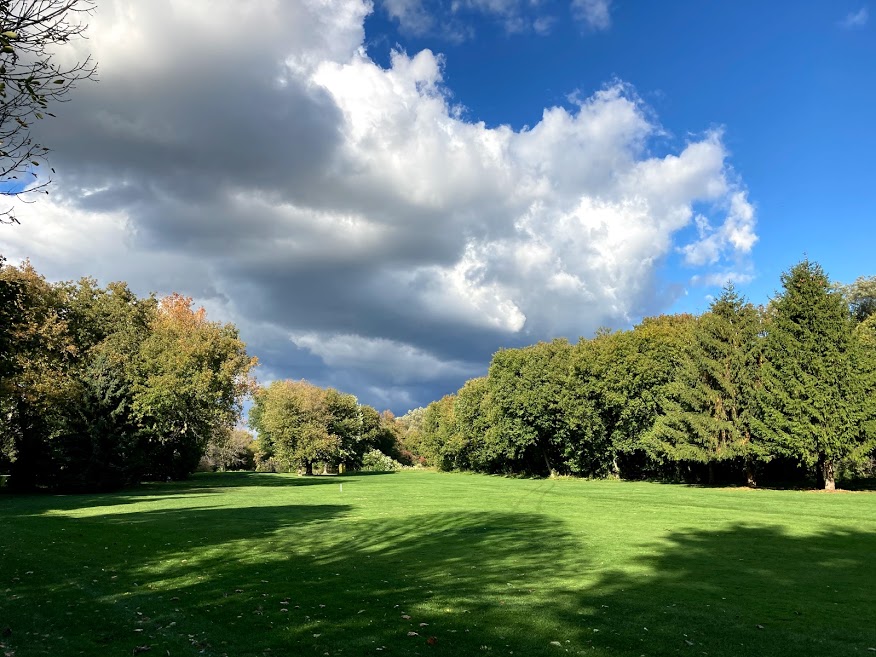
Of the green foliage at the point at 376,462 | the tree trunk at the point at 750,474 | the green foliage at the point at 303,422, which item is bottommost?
the green foliage at the point at 376,462

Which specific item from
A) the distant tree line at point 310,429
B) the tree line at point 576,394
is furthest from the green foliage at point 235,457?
the tree line at point 576,394

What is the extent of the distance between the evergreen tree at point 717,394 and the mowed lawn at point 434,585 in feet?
77.5

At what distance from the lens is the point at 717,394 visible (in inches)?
1885

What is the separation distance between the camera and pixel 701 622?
900 centimetres

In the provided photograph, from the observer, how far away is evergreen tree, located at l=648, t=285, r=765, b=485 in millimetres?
45719

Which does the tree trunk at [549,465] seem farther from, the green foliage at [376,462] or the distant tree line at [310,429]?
the green foliage at [376,462]

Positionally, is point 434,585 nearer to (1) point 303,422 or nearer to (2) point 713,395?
(2) point 713,395

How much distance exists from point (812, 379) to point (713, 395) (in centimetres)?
835

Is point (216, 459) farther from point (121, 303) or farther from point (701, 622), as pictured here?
point (701, 622)

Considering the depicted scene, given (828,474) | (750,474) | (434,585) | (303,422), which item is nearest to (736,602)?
(434,585)

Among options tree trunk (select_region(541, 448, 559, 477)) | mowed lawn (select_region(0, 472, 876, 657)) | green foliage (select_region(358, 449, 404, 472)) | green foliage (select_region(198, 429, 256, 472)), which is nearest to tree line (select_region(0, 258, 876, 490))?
tree trunk (select_region(541, 448, 559, 477))

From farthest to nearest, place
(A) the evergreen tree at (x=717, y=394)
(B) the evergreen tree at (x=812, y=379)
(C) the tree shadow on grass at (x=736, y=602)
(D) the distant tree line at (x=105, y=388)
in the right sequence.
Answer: (A) the evergreen tree at (x=717, y=394) < (B) the evergreen tree at (x=812, y=379) < (D) the distant tree line at (x=105, y=388) < (C) the tree shadow on grass at (x=736, y=602)

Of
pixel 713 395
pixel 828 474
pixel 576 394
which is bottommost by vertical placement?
pixel 828 474

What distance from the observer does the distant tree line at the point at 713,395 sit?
40312mm
